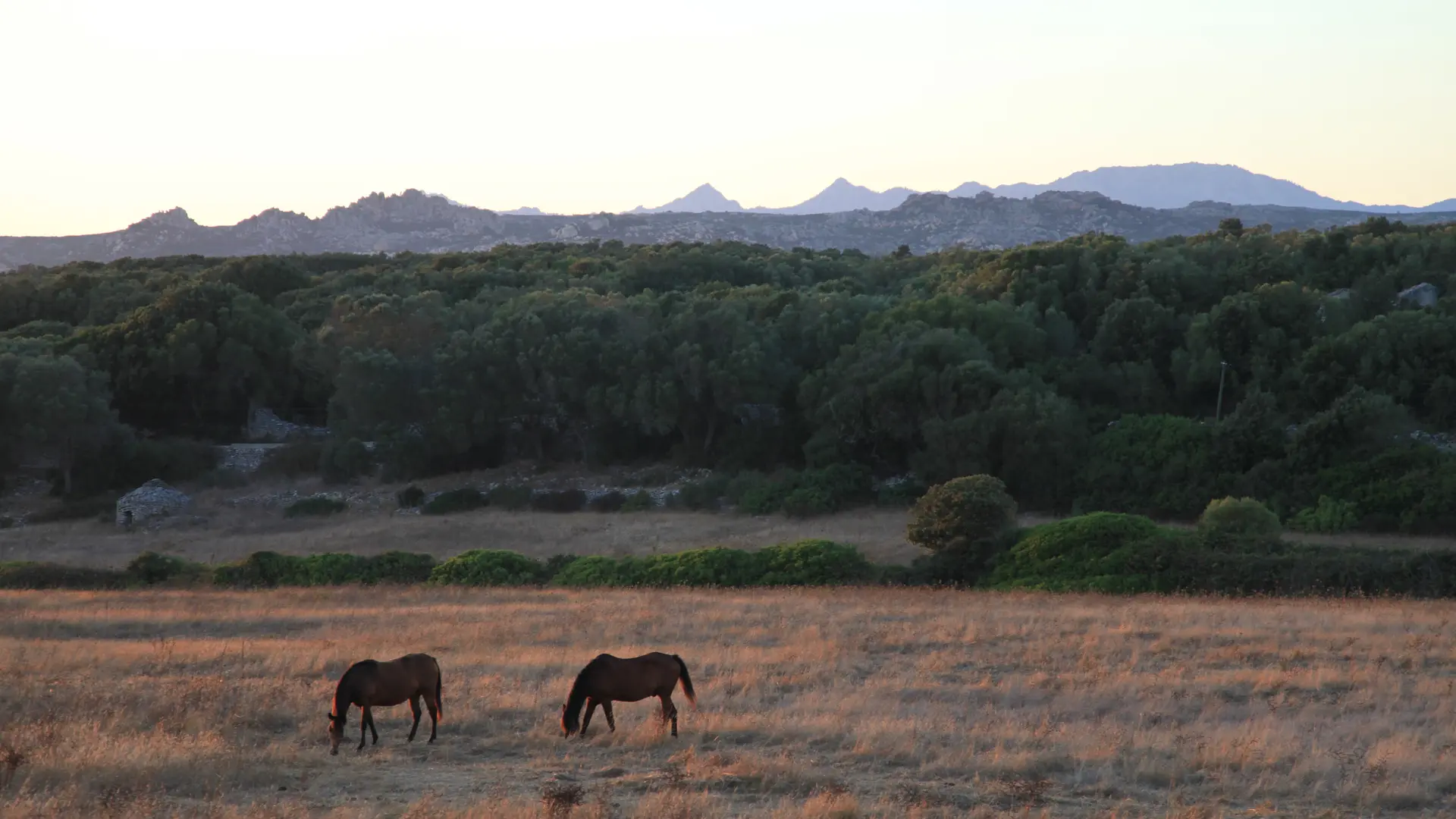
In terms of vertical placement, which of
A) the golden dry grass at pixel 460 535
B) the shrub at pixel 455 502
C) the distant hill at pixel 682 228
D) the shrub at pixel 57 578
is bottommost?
the golden dry grass at pixel 460 535

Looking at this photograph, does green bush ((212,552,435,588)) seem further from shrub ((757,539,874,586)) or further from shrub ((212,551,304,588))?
shrub ((757,539,874,586))

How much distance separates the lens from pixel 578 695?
10.5 m

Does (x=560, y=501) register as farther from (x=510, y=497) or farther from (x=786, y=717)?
(x=786, y=717)

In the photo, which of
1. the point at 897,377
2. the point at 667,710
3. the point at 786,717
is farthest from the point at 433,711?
the point at 897,377

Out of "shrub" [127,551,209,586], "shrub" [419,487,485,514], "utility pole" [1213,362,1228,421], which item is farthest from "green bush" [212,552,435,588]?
"utility pole" [1213,362,1228,421]

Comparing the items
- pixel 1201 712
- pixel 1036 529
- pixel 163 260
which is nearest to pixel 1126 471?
pixel 1036 529

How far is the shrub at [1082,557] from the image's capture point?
25578 mm

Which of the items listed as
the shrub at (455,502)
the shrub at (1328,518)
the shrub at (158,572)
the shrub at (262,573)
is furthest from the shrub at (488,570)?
the shrub at (1328,518)

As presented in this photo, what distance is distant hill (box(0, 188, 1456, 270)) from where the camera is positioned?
458ft

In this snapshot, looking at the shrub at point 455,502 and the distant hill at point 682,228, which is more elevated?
the distant hill at point 682,228

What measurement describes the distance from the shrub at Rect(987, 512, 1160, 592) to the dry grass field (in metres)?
5.16

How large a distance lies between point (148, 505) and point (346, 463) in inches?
294

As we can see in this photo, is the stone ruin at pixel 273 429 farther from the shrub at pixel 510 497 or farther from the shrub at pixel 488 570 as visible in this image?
the shrub at pixel 488 570

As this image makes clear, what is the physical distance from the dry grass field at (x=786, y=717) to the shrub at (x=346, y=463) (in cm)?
2823
